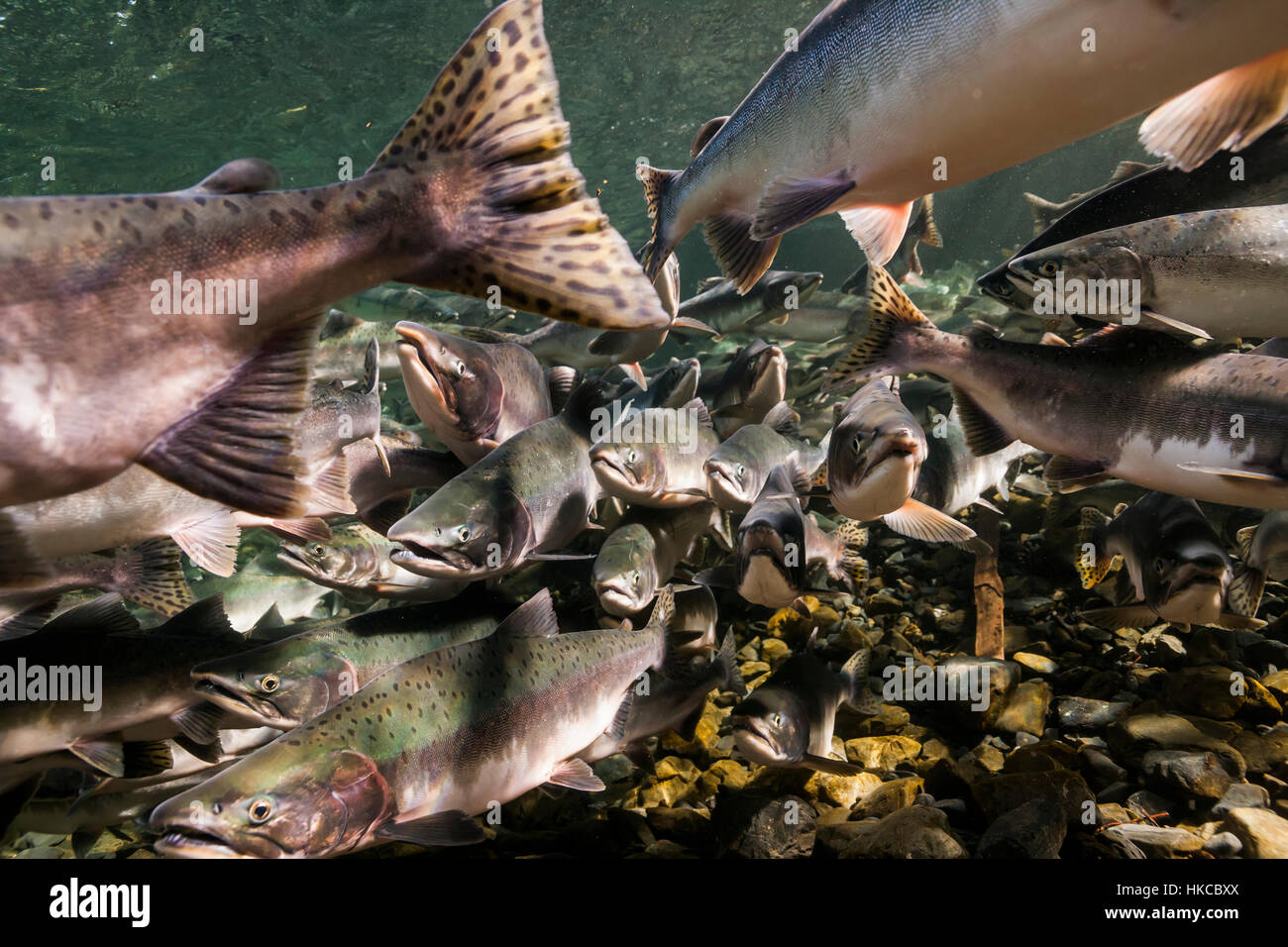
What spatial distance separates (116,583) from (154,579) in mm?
154

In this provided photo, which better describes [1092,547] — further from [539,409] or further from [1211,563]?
[539,409]

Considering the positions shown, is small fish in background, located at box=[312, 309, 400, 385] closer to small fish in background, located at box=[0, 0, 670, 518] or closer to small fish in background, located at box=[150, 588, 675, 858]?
small fish in background, located at box=[150, 588, 675, 858]

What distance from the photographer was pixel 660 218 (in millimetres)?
2730

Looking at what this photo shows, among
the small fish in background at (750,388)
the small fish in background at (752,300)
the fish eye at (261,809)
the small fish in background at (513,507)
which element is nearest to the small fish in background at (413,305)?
the small fish in background at (752,300)

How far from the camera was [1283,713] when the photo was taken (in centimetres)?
305

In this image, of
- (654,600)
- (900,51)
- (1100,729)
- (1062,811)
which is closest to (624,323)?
(900,51)

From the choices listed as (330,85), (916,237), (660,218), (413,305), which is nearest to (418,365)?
(660,218)

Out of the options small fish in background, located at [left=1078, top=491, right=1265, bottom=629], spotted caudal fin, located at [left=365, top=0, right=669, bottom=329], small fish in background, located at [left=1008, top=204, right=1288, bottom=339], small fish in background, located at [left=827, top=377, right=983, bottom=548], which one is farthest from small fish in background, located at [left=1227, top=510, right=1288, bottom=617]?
spotted caudal fin, located at [left=365, top=0, right=669, bottom=329]

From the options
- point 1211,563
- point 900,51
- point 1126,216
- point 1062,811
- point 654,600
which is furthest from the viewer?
point 654,600

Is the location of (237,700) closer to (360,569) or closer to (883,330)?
(360,569)

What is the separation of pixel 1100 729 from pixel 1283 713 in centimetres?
82

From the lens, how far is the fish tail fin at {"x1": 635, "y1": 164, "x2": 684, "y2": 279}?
2670mm

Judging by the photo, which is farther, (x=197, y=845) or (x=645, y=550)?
(x=645, y=550)

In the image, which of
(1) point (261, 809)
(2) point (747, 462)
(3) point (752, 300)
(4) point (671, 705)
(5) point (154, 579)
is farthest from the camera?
(3) point (752, 300)
